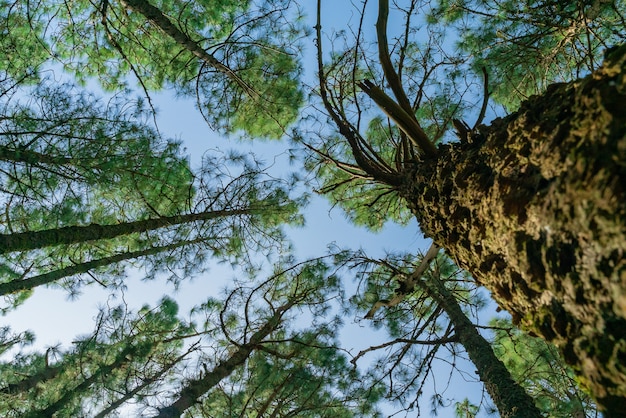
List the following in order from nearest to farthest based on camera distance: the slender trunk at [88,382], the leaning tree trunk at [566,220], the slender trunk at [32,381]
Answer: the leaning tree trunk at [566,220]
the slender trunk at [88,382]
the slender trunk at [32,381]

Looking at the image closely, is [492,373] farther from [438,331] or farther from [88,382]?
[88,382]

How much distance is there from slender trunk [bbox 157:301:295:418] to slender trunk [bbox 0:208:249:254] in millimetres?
1787

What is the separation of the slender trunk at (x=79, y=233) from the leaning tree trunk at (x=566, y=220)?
165 inches

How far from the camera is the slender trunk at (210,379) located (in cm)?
418

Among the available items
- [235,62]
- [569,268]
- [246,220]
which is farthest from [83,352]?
[569,268]

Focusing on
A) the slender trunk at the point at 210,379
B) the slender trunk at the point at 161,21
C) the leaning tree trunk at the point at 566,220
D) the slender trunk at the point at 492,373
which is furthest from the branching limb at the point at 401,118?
the slender trunk at the point at 210,379

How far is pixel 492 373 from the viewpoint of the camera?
126 inches

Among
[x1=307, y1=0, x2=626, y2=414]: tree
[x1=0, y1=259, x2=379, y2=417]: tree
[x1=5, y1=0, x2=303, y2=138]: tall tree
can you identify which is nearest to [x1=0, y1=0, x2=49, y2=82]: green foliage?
[x1=5, y1=0, x2=303, y2=138]: tall tree

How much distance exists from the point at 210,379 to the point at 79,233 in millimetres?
2135

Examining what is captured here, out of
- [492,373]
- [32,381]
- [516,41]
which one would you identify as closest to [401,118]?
[492,373]

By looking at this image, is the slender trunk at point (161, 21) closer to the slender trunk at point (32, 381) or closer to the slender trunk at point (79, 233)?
the slender trunk at point (79, 233)

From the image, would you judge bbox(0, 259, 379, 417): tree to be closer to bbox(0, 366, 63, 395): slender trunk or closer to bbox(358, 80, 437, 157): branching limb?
bbox(0, 366, 63, 395): slender trunk

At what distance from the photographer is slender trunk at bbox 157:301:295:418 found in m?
4.18

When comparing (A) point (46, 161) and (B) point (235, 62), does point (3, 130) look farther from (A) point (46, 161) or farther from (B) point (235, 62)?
(B) point (235, 62)
